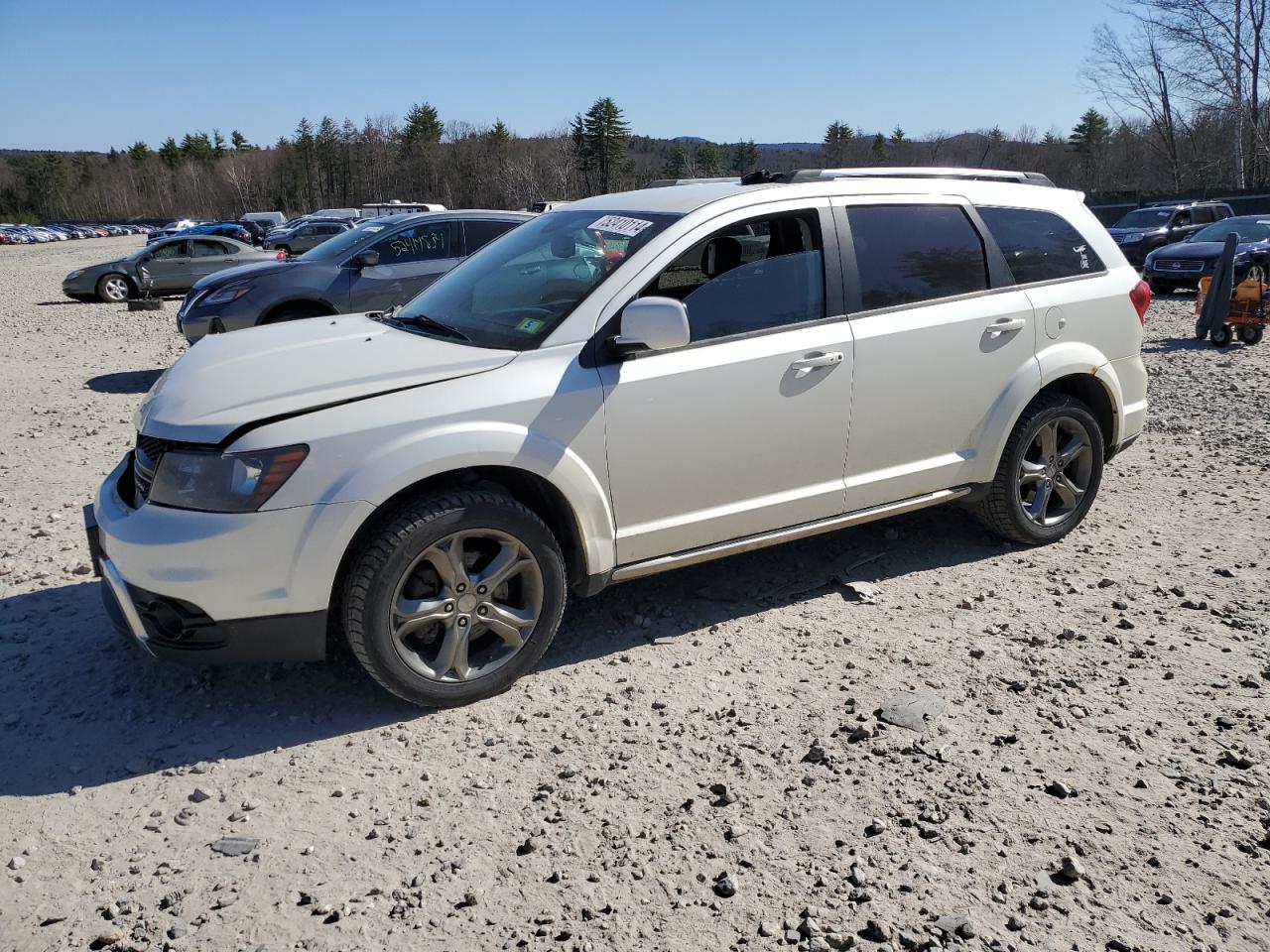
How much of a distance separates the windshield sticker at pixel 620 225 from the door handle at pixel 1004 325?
5.87 feet

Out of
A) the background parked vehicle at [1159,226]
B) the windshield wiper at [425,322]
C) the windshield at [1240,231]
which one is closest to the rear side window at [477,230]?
the windshield wiper at [425,322]

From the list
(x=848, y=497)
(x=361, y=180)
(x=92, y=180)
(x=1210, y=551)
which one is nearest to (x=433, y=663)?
(x=848, y=497)

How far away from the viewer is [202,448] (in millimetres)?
3379

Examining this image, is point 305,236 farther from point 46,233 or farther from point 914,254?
point 46,233

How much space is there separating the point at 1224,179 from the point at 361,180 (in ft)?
314

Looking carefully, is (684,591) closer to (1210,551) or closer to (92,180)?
(1210,551)

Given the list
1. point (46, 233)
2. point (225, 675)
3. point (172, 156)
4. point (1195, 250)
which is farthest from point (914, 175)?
point (172, 156)

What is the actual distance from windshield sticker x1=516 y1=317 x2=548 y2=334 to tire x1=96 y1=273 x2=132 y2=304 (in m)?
20.8

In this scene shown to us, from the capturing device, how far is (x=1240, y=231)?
59.8ft

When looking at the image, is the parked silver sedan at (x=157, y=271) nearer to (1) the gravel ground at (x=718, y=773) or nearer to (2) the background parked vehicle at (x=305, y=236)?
(2) the background parked vehicle at (x=305, y=236)

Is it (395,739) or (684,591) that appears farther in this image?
(684,591)

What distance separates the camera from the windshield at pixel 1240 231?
17.8 meters

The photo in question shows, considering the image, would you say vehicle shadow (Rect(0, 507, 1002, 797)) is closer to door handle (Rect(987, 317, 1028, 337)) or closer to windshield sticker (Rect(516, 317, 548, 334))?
door handle (Rect(987, 317, 1028, 337))

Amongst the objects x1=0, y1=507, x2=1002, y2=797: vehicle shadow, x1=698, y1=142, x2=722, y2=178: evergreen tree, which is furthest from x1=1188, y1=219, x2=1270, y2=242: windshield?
x1=698, y1=142, x2=722, y2=178: evergreen tree
